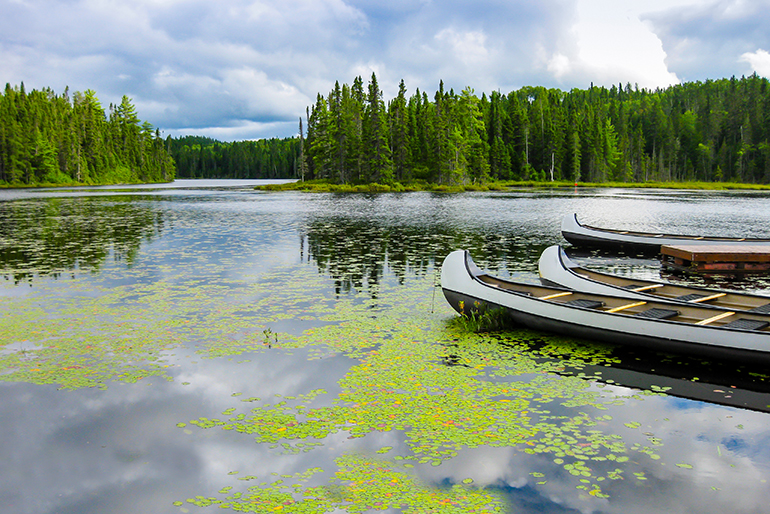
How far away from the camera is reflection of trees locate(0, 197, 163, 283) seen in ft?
62.6

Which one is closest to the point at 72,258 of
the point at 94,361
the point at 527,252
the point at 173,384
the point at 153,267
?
the point at 153,267

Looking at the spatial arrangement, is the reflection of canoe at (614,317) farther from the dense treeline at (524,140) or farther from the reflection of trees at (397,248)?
the dense treeline at (524,140)

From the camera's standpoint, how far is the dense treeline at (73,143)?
10600 centimetres

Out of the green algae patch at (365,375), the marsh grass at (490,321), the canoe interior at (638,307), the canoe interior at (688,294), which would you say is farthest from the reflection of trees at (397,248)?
the canoe interior at (688,294)

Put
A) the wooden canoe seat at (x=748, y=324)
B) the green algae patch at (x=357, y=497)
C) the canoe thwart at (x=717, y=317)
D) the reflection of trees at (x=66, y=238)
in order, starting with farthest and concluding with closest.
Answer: the reflection of trees at (x=66, y=238)
the canoe thwart at (x=717, y=317)
the wooden canoe seat at (x=748, y=324)
the green algae patch at (x=357, y=497)

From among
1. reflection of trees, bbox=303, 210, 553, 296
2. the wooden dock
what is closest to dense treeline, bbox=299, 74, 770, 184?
reflection of trees, bbox=303, 210, 553, 296

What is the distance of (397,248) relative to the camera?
23469mm

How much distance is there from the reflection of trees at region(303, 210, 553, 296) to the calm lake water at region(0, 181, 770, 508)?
2.85 metres

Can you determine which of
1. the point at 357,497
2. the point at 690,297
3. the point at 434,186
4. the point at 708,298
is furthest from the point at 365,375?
the point at 434,186

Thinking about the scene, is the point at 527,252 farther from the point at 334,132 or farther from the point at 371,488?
the point at 334,132

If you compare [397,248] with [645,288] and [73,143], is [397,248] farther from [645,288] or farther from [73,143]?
[73,143]

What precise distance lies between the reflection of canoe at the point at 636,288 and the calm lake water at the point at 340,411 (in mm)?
2125

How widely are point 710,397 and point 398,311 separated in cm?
656

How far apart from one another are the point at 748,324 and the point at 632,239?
15.1 m
